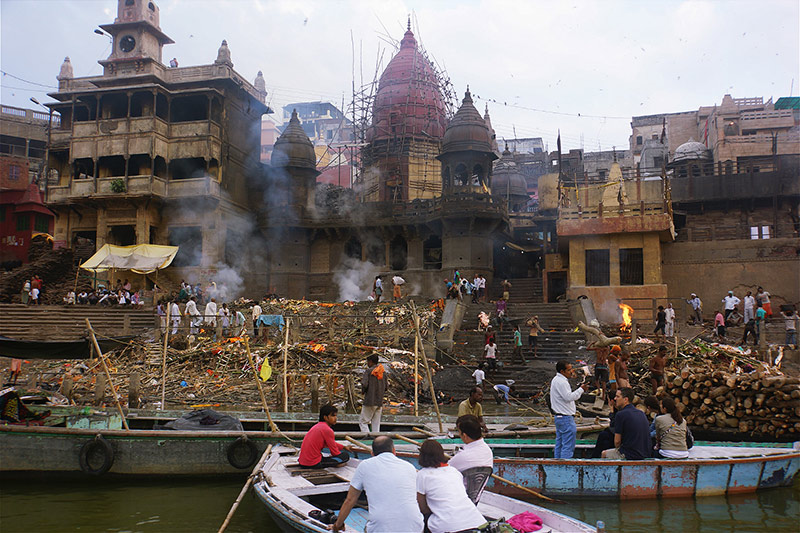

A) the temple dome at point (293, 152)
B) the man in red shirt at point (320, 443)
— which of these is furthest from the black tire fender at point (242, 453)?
the temple dome at point (293, 152)

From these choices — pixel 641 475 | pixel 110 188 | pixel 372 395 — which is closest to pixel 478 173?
pixel 110 188

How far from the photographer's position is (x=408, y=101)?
126 feet

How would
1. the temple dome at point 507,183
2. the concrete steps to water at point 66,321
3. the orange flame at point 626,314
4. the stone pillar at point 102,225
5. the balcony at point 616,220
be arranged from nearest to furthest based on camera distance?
the orange flame at point 626,314, the concrete steps to water at point 66,321, the balcony at point 616,220, the stone pillar at point 102,225, the temple dome at point 507,183

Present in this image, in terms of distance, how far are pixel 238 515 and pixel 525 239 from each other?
31.2 m

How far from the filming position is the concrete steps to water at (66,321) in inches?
898

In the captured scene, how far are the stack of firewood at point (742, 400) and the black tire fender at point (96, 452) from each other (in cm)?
1044

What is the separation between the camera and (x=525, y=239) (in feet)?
121

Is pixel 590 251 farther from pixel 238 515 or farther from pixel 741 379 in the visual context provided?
pixel 238 515

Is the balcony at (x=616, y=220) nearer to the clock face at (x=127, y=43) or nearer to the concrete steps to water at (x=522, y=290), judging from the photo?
the concrete steps to water at (x=522, y=290)

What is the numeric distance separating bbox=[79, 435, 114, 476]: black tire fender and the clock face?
3241 cm

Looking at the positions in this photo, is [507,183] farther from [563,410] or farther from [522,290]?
[563,410]

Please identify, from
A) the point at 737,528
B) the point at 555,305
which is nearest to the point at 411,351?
the point at 555,305

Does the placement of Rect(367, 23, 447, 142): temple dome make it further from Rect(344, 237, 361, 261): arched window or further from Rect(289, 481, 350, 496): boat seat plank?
Rect(289, 481, 350, 496): boat seat plank

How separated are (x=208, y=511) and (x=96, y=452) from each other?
7.85ft
